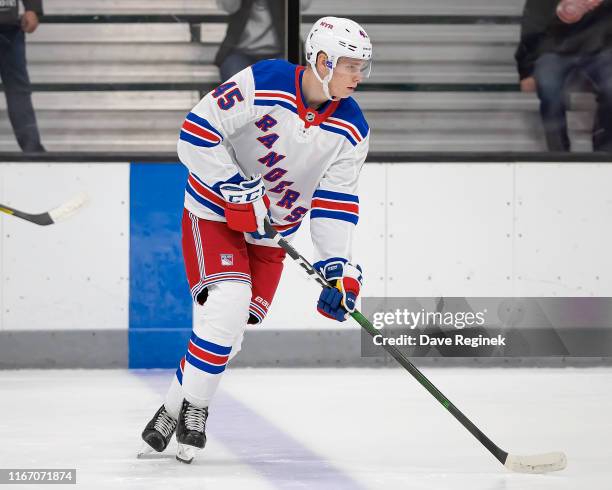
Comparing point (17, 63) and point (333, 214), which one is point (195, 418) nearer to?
point (333, 214)

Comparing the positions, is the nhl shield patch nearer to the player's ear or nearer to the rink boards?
the player's ear

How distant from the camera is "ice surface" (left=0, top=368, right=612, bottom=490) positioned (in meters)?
2.45

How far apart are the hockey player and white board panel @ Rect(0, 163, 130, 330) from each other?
65.1 inches

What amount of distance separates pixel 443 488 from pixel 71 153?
259 centimetres

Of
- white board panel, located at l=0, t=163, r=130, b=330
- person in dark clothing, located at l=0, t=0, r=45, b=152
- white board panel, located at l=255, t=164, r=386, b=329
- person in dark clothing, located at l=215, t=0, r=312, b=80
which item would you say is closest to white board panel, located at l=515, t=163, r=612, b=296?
white board panel, located at l=255, t=164, r=386, b=329

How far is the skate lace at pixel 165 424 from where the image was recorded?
2.66 meters

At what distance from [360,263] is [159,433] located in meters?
1.89

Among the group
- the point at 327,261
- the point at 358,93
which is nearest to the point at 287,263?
the point at 358,93

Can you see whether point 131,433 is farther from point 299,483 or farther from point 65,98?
point 65,98

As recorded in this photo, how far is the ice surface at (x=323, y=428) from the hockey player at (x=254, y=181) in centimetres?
22

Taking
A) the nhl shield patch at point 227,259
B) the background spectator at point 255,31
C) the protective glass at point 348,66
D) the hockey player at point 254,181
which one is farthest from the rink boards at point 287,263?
the protective glass at point 348,66

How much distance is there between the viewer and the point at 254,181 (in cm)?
260

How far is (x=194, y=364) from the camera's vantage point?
258 cm

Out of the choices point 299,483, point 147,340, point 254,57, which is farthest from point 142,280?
point 299,483
